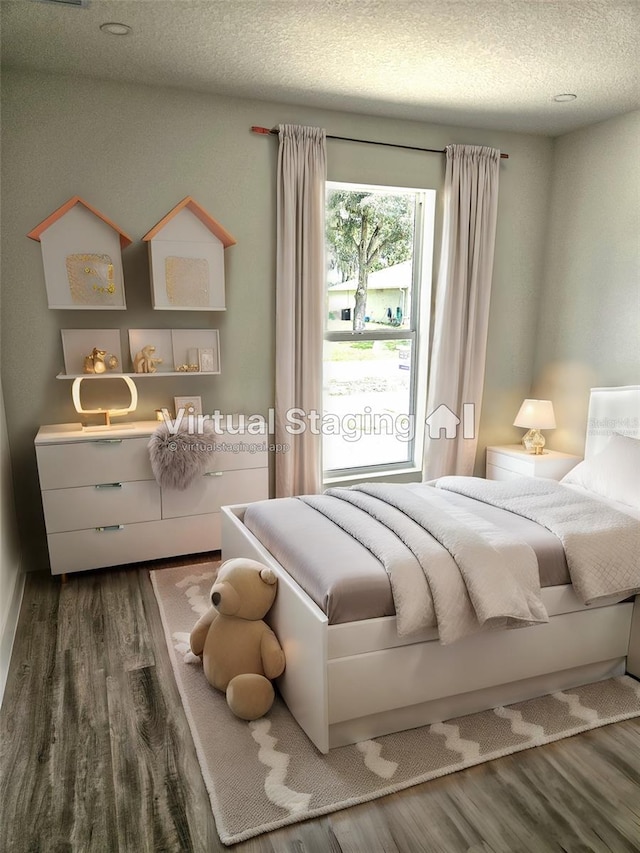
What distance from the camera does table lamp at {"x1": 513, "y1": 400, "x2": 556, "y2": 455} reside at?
4.11 meters

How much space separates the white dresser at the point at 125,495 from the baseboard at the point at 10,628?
20 centimetres

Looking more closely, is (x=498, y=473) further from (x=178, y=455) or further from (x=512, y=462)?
(x=178, y=455)

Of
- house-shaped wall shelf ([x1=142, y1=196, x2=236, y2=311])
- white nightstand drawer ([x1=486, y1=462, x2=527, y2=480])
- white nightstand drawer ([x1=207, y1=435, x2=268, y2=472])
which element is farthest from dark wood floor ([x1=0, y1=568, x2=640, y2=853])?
white nightstand drawer ([x1=486, y1=462, x2=527, y2=480])

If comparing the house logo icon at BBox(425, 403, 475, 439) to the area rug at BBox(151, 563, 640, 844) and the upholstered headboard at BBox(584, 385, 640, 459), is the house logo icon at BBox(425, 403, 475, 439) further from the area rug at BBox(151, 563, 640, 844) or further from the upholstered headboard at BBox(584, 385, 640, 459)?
the area rug at BBox(151, 563, 640, 844)

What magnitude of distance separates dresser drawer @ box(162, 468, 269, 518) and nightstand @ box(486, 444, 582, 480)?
169 cm

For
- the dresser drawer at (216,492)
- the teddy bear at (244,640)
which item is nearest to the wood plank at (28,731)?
the teddy bear at (244,640)

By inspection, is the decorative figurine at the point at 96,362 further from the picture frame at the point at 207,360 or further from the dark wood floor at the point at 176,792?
the dark wood floor at the point at 176,792

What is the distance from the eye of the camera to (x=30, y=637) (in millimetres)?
2699

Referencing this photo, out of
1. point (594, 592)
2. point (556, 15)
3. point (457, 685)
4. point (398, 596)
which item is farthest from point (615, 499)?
point (556, 15)

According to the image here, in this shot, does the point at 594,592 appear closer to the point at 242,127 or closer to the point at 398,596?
the point at 398,596

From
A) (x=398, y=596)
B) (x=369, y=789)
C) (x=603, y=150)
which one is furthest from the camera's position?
(x=603, y=150)

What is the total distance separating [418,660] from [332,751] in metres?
0.41

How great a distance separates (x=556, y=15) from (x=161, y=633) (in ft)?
10.2

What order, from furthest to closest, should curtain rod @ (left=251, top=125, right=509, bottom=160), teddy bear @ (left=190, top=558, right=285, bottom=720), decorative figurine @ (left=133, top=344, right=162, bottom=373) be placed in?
curtain rod @ (left=251, top=125, right=509, bottom=160) < decorative figurine @ (left=133, top=344, right=162, bottom=373) < teddy bear @ (left=190, top=558, right=285, bottom=720)
